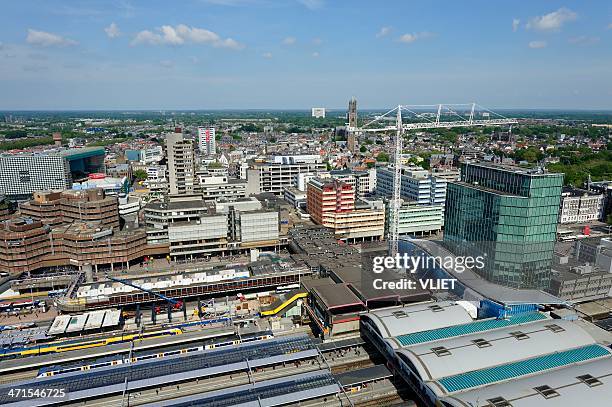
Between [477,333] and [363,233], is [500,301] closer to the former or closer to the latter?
[477,333]

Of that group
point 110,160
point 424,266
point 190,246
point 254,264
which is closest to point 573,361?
point 424,266

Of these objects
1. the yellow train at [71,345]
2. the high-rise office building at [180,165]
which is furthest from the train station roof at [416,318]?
the high-rise office building at [180,165]

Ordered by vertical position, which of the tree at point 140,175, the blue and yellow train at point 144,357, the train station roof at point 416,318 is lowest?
the blue and yellow train at point 144,357

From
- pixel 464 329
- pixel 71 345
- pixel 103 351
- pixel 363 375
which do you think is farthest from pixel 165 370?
pixel 464 329

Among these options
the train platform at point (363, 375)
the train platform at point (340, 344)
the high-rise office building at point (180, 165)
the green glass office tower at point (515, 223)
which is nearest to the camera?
the train platform at point (363, 375)

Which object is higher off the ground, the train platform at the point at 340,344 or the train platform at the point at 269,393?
the train platform at the point at 269,393

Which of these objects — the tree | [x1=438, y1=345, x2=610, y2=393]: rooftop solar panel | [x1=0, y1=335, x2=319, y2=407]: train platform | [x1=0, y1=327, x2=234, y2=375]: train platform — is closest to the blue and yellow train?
[x1=0, y1=327, x2=234, y2=375]: train platform

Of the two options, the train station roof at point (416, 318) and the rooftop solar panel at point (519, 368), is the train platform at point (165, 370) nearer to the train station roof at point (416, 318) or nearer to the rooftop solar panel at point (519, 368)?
the train station roof at point (416, 318)

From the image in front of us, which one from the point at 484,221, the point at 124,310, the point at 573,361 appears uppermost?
the point at 484,221

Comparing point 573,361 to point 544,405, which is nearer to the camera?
point 544,405
